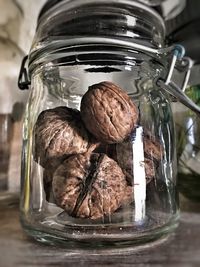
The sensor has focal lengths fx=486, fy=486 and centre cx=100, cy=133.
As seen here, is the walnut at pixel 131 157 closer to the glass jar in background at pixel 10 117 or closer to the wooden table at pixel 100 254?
the wooden table at pixel 100 254

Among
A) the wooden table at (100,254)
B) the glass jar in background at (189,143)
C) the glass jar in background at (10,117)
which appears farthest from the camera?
the glass jar in background at (10,117)

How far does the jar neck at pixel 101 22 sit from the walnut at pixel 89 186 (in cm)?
11

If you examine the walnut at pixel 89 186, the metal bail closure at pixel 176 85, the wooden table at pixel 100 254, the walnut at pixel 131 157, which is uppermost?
the metal bail closure at pixel 176 85

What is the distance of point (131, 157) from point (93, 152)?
1.3 inches

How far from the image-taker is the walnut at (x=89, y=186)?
0.38 metres

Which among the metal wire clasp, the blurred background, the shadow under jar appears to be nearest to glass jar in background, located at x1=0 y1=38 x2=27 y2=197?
the blurred background

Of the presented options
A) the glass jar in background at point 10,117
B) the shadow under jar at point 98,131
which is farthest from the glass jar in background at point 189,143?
the glass jar in background at point 10,117

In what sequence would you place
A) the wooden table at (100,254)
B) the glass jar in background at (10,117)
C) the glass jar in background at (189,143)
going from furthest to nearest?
the glass jar in background at (10,117) < the glass jar in background at (189,143) < the wooden table at (100,254)

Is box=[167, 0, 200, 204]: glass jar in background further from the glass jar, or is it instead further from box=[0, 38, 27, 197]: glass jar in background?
box=[0, 38, 27, 197]: glass jar in background

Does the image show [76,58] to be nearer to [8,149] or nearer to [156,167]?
[156,167]

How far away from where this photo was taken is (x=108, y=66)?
43 centimetres

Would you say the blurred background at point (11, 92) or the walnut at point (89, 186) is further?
the blurred background at point (11, 92)

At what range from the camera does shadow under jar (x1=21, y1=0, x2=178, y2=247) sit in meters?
0.39

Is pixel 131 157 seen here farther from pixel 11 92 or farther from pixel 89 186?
pixel 11 92
